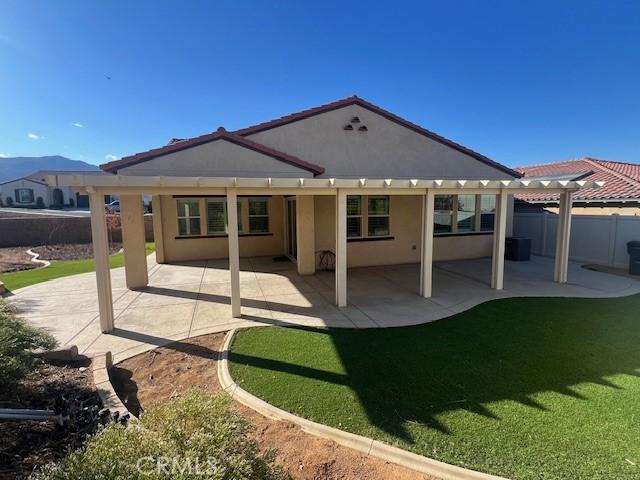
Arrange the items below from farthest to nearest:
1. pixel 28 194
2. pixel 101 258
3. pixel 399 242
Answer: pixel 28 194
pixel 399 242
pixel 101 258

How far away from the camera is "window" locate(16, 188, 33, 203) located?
43625mm

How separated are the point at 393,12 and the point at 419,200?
7460 millimetres

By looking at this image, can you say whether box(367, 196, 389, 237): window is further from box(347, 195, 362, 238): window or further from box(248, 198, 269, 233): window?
box(248, 198, 269, 233): window

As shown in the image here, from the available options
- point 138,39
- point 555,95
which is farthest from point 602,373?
point 555,95

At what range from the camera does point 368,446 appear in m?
3.41

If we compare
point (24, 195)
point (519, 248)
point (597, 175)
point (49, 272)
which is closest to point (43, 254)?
point (49, 272)

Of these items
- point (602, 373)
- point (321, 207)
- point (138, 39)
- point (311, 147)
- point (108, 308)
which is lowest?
point (602, 373)

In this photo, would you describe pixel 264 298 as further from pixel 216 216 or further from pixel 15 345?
pixel 216 216

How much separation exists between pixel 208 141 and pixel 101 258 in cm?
546

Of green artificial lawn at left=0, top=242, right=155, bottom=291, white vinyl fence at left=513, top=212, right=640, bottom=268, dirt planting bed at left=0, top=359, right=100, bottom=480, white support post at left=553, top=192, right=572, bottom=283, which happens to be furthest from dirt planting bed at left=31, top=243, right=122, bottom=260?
white vinyl fence at left=513, top=212, right=640, bottom=268

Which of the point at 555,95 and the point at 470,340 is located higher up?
the point at 555,95

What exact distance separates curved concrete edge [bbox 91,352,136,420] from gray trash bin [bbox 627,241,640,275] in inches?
606

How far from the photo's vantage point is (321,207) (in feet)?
41.7

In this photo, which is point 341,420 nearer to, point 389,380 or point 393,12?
point 389,380
